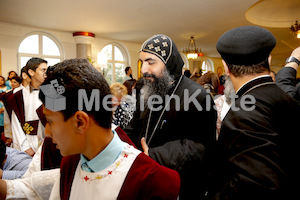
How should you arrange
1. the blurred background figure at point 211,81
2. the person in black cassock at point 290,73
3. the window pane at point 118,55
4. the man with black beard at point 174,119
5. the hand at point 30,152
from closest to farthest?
the man with black beard at point 174,119 < the person in black cassock at point 290,73 < the hand at point 30,152 < the blurred background figure at point 211,81 < the window pane at point 118,55

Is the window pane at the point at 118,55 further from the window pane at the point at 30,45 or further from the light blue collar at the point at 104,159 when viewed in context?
the light blue collar at the point at 104,159

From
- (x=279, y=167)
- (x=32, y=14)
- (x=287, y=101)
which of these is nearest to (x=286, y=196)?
(x=279, y=167)

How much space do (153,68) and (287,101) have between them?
106 centimetres

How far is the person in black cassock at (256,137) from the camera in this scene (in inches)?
35.0

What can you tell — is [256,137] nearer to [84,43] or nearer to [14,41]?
[14,41]

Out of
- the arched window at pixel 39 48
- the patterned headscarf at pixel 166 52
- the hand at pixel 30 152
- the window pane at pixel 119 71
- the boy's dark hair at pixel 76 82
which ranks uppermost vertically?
the arched window at pixel 39 48

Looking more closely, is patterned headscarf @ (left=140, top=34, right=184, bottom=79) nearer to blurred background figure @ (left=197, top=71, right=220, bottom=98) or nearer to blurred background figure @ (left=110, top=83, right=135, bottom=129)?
blurred background figure @ (left=110, top=83, right=135, bottom=129)

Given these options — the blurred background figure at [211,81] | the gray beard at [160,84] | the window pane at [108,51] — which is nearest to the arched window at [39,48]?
the window pane at [108,51]

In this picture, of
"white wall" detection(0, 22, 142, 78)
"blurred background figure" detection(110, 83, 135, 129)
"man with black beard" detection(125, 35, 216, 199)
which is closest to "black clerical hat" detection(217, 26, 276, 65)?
"man with black beard" detection(125, 35, 216, 199)

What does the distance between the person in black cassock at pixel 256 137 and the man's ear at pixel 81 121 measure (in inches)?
24.3

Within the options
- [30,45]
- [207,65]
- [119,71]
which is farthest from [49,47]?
[207,65]

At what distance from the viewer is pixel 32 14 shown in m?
7.06

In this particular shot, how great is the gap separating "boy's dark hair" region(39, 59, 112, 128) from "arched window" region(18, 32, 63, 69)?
9298mm

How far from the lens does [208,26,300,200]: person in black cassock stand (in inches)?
35.0
